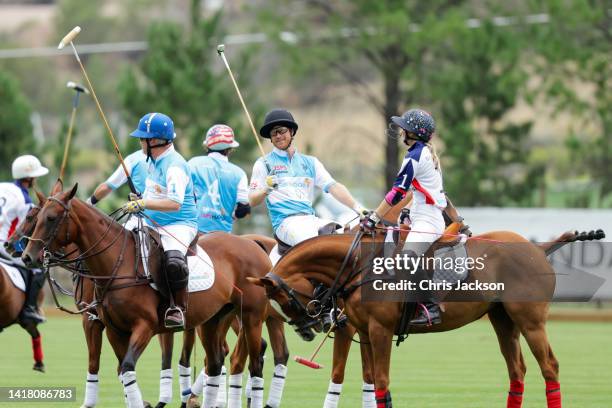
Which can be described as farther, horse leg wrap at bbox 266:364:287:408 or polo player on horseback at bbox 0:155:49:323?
polo player on horseback at bbox 0:155:49:323

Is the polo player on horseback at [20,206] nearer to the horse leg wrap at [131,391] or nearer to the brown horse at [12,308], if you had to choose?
the brown horse at [12,308]

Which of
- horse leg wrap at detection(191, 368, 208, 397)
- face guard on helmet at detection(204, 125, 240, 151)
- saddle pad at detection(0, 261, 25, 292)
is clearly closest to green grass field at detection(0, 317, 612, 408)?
horse leg wrap at detection(191, 368, 208, 397)

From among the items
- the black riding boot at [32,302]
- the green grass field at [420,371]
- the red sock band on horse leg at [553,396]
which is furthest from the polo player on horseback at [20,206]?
the red sock band on horse leg at [553,396]

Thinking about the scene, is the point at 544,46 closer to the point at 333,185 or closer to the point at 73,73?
the point at 333,185

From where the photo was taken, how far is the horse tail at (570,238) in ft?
36.1

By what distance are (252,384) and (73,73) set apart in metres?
74.3

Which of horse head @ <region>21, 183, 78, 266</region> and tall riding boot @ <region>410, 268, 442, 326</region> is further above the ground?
horse head @ <region>21, 183, 78, 266</region>

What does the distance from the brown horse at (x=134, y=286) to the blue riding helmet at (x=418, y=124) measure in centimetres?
217

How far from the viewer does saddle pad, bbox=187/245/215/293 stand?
37.9ft

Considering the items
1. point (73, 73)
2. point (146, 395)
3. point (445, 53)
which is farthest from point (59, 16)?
point (146, 395)

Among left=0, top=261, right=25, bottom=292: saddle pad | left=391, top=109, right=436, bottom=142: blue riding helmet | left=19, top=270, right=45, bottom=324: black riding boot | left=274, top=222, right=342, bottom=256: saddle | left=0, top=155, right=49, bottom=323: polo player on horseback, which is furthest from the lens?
left=19, top=270, right=45, bottom=324: black riding boot

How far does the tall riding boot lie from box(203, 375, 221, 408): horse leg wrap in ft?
6.23

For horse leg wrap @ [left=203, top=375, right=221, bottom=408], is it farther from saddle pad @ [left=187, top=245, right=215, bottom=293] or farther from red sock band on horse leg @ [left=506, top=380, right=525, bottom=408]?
red sock band on horse leg @ [left=506, top=380, right=525, bottom=408]

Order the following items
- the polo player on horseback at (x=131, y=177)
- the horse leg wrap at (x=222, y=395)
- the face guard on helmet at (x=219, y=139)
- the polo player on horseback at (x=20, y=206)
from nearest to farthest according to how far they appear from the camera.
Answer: the horse leg wrap at (x=222, y=395), the polo player on horseback at (x=131, y=177), the face guard on helmet at (x=219, y=139), the polo player on horseback at (x=20, y=206)
